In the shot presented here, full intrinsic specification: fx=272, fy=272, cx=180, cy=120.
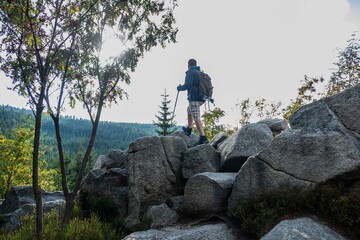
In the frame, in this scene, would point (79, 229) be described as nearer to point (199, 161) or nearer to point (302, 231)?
point (199, 161)

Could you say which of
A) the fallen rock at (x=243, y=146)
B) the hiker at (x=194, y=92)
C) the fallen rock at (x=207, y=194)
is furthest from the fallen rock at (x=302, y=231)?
the hiker at (x=194, y=92)

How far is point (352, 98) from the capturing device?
7.83 meters

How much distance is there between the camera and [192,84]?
11852 mm

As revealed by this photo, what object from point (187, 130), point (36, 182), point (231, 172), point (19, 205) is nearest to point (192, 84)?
point (187, 130)

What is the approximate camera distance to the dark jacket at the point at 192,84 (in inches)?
463

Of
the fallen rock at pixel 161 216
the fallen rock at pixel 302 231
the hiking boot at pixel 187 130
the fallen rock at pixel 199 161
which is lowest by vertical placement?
the fallen rock at pixel 161 216

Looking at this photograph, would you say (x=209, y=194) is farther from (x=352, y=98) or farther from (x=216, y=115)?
(x=216, y=115)

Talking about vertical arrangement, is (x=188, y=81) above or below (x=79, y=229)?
above

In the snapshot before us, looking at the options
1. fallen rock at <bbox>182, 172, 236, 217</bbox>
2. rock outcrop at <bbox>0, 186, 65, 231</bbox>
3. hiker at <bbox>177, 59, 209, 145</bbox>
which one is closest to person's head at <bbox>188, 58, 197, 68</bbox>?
hiker at <bbox>177, 59, 209, 145</bbox>

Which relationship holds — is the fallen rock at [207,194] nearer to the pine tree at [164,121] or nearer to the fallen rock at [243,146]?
the fallen rock at [243,146]

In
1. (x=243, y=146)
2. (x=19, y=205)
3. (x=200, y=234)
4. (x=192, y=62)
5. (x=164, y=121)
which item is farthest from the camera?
(x=164, y=121)

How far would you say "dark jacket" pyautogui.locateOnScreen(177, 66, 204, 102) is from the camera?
11.8 m

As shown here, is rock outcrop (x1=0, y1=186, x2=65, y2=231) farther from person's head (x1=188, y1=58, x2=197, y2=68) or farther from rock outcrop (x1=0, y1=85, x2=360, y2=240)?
person's head (x1=188, y1=58, x2=197, y2=68)

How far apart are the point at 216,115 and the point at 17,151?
65.0 feet
